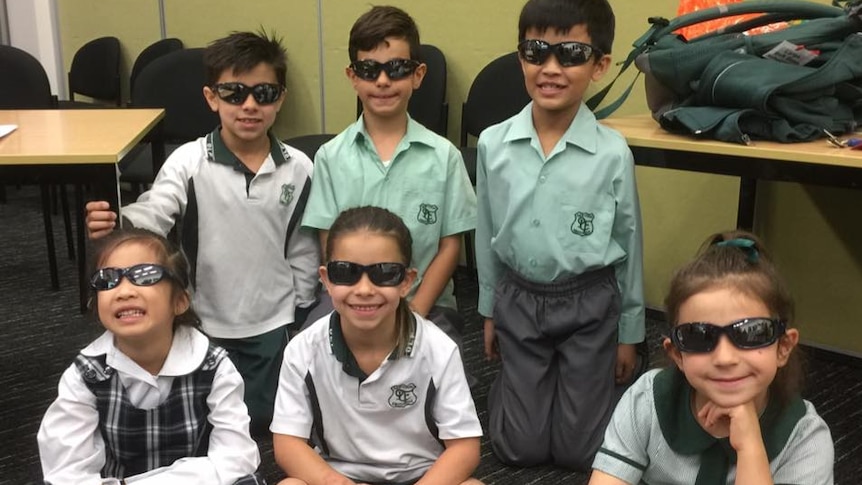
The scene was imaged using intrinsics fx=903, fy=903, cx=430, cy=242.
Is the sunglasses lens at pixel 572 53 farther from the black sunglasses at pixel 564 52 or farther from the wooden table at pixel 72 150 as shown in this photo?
the wooden table at pixel 72 150

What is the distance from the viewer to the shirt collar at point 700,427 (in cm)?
145

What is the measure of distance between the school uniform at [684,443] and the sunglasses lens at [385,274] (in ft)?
1.61

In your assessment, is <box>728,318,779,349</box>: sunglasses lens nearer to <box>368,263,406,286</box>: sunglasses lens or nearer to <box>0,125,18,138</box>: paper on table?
<box>368,263,406,286</box>: sunglasses lens

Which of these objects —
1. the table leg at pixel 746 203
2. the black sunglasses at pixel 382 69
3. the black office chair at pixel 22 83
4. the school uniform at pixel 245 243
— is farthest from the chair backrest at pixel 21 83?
the table leg at pixel 746 203

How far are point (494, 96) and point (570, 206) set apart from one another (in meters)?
1.35

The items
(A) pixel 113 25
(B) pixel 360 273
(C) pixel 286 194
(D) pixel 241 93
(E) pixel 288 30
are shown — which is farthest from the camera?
(A) pixel 113 25

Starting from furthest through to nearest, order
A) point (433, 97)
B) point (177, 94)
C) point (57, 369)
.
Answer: point (177, 94) < point (433, 97) < point (57, 369)

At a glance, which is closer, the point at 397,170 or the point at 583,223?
the point at 583,223

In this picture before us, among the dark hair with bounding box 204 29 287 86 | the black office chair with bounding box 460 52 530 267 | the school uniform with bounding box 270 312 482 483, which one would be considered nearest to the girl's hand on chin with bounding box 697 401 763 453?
the school uniform with bounding box 270 312 482 483

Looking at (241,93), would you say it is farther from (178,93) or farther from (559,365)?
(178,93)

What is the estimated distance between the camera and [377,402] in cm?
180

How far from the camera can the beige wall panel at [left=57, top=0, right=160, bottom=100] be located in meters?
4.86

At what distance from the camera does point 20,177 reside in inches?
82.0

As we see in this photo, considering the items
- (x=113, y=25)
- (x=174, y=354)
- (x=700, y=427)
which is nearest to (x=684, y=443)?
(x=700, y=427)
